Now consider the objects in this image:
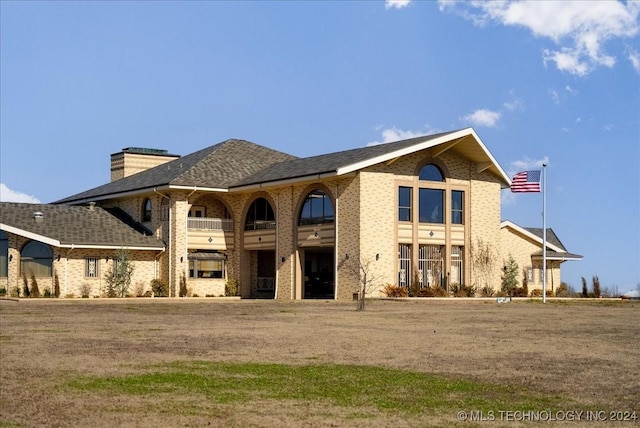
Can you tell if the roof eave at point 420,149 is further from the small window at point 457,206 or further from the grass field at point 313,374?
the grass field at point 313,374

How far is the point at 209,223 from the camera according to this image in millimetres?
48531

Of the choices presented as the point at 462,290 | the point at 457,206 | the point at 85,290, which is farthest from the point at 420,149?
the point at 85,290

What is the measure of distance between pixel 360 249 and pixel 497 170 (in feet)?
29.6

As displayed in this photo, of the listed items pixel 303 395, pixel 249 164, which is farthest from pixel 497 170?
pixel 303 395

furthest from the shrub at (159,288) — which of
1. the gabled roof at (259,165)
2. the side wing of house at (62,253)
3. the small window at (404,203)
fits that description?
the small window at (404,203)

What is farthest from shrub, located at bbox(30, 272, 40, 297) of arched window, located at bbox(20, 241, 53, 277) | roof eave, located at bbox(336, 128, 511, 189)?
roof eave, located at bbox(336, 128, 511, 189)

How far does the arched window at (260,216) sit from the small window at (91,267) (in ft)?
25.2

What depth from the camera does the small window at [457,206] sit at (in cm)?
4497

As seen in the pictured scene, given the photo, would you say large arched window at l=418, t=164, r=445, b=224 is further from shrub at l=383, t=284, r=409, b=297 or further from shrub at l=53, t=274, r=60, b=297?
shrub at l=53, t=274, r=60, b=297

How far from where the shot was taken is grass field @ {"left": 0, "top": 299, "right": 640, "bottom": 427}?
10.9 metres

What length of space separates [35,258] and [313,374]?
3367 cm

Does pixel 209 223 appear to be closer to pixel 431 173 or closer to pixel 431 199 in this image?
pixel 431 199

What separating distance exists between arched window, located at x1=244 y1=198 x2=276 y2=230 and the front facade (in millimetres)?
59

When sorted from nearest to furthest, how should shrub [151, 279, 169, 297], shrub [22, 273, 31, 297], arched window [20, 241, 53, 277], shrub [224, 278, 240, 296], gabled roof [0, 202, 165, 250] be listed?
shrub [22, 273, 31, 297]
gabled roof [0, 202, 165, 250]
arched window [20, 241, 53, 277]
shrub [151, 279, 169, 297]
shrub [224, 278, 240, 296]
